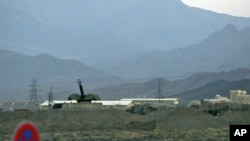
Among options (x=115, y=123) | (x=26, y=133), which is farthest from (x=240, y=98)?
(x=26, y=133)

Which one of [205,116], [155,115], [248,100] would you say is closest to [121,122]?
[205,116]

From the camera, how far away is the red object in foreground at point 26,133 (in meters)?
5.72

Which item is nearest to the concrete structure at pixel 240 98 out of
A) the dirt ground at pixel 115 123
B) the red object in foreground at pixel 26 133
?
the dirt ground at pixel 115 123

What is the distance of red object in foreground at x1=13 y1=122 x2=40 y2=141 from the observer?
5.72 m

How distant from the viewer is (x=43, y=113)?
72.9 metres

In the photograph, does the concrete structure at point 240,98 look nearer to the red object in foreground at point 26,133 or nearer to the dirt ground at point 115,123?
the dirt ground at point 115,123

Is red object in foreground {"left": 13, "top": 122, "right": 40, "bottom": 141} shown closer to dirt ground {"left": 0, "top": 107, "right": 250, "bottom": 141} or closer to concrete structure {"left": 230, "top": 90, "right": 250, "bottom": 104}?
dirt ground {"left": 0, "top": 107, "right": 250, "bottom": 141}

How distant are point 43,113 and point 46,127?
563 inches

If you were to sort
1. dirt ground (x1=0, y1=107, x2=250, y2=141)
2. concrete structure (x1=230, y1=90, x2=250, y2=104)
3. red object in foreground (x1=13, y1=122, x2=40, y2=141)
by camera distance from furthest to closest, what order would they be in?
concrete structure (x1=230, y1=90, x2=250, y2=104) → dirt ground (x1=0, y1=107, x2=250, y2=141) → red object in foreground (x1=13, y1=122, x2=40, y2=141)

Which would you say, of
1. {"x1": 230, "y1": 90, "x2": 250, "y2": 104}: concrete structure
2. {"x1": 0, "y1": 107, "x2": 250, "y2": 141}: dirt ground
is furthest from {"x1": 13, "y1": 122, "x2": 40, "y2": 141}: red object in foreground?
{"x1": 230, "y1": 90, "x2": 250, "y2": 104}: concrete structure

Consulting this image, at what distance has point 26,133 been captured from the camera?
227 inches

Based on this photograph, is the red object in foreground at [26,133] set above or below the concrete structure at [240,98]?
below

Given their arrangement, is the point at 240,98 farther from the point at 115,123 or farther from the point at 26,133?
the point at 26,133

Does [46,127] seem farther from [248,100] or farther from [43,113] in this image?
[248,100]
